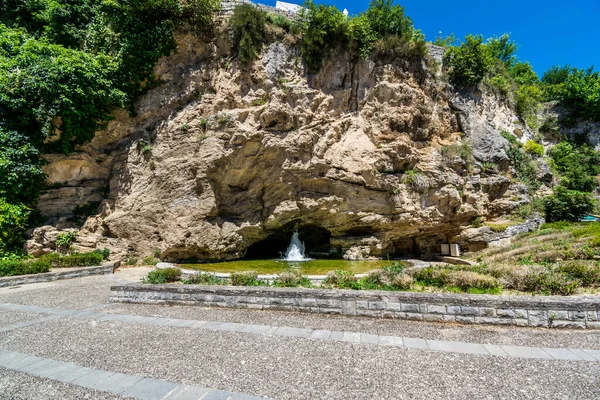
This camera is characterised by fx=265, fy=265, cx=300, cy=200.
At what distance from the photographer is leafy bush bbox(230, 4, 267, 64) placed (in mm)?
15508

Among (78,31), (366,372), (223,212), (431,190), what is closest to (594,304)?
(366,372)

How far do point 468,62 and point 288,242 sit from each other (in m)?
17.9

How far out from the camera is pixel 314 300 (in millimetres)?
5480

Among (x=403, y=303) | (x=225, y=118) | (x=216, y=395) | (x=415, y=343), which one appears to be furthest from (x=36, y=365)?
(x=225, y=118)

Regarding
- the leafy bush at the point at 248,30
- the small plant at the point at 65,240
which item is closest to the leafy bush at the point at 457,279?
the leafy bush at the point at 248,30

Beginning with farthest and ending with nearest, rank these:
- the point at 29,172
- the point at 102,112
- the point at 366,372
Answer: the point at 102,112 → the point at 29,172 → the point at 366,372

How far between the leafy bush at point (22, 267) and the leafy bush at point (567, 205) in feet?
86.7

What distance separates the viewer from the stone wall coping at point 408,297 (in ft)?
14.8

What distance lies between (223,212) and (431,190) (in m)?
12.3

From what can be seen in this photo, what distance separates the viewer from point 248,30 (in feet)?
51.7

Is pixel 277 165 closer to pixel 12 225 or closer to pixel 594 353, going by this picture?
pixel 12 225

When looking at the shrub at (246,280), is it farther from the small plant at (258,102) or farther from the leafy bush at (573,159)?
the leafy bush at (573,159)

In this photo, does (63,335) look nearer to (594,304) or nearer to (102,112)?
(594,304)

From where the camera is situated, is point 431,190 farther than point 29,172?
Yes
